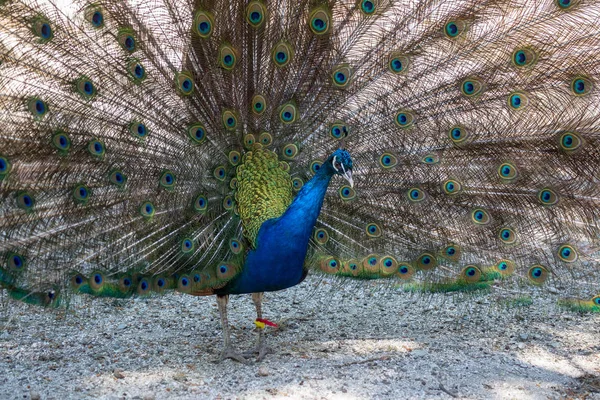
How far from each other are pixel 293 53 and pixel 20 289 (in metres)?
2.01

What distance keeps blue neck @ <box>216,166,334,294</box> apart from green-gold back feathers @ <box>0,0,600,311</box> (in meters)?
0.07

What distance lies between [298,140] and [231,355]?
1.45m

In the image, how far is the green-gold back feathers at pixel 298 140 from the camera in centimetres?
327

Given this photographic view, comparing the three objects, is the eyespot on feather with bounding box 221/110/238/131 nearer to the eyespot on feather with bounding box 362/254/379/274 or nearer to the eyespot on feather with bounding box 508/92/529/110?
the eyespot on feather with bounding box 362/254/379/274

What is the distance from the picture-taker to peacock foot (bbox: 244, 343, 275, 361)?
4.02m

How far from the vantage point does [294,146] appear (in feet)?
12.9

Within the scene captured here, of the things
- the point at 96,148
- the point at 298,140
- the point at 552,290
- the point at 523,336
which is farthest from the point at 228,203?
the point at 552,290

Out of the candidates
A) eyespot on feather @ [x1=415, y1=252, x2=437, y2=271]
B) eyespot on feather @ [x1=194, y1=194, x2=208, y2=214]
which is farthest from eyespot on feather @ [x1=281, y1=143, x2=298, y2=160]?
eyespot on feather @ [x1=415, y1=252, x2=437, y2=271]

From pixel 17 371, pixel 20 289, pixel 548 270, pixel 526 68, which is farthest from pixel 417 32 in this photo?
pixel 17 371

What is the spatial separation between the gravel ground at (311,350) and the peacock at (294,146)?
0.40 meters

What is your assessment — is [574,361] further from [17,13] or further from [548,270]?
[17,13]

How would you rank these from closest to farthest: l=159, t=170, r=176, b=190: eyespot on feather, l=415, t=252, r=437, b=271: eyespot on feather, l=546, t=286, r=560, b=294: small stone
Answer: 1. l=159, t=170, r=176, b=190: eyespot on feather
2. l=415, t=252, r=437, b=271: eyespot on feather
3. l=546, t=286, r=560, b=294: small stone

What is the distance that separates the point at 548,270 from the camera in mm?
3975

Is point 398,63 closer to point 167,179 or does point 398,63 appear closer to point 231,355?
point 167,179
